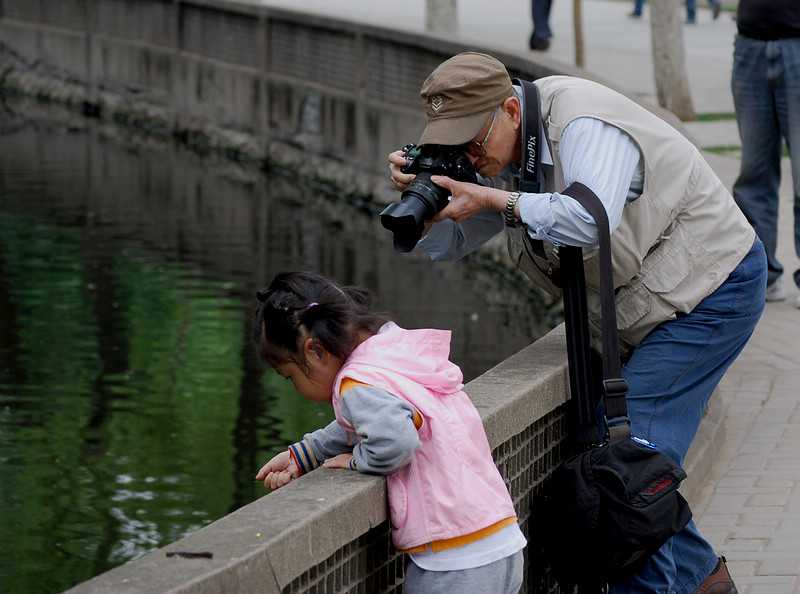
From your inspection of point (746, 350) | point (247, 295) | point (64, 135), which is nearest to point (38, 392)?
point (247, 295)

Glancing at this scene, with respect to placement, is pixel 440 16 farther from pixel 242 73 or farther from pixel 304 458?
pixel 304 458

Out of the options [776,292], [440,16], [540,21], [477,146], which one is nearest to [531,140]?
[477,146]

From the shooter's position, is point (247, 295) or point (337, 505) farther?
point (247, 295)

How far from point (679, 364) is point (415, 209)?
78 centimetres

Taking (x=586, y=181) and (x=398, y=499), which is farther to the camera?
(x=586, y=181)

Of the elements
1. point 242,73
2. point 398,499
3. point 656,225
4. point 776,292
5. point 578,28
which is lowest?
point 242,73

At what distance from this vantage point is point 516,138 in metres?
3.32

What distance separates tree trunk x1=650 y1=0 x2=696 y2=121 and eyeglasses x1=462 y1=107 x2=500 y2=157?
10.1 meters

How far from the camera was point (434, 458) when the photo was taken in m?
2.70

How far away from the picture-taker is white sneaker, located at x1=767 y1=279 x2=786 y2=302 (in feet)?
22.8

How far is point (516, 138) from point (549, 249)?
0.93ft

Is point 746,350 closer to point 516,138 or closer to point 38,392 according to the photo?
point 516,138

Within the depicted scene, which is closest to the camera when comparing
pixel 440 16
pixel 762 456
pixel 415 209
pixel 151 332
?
pixel 415 209

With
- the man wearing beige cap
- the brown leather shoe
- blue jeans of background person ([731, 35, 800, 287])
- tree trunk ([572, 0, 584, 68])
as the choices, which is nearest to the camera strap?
the man wearing beige cap
